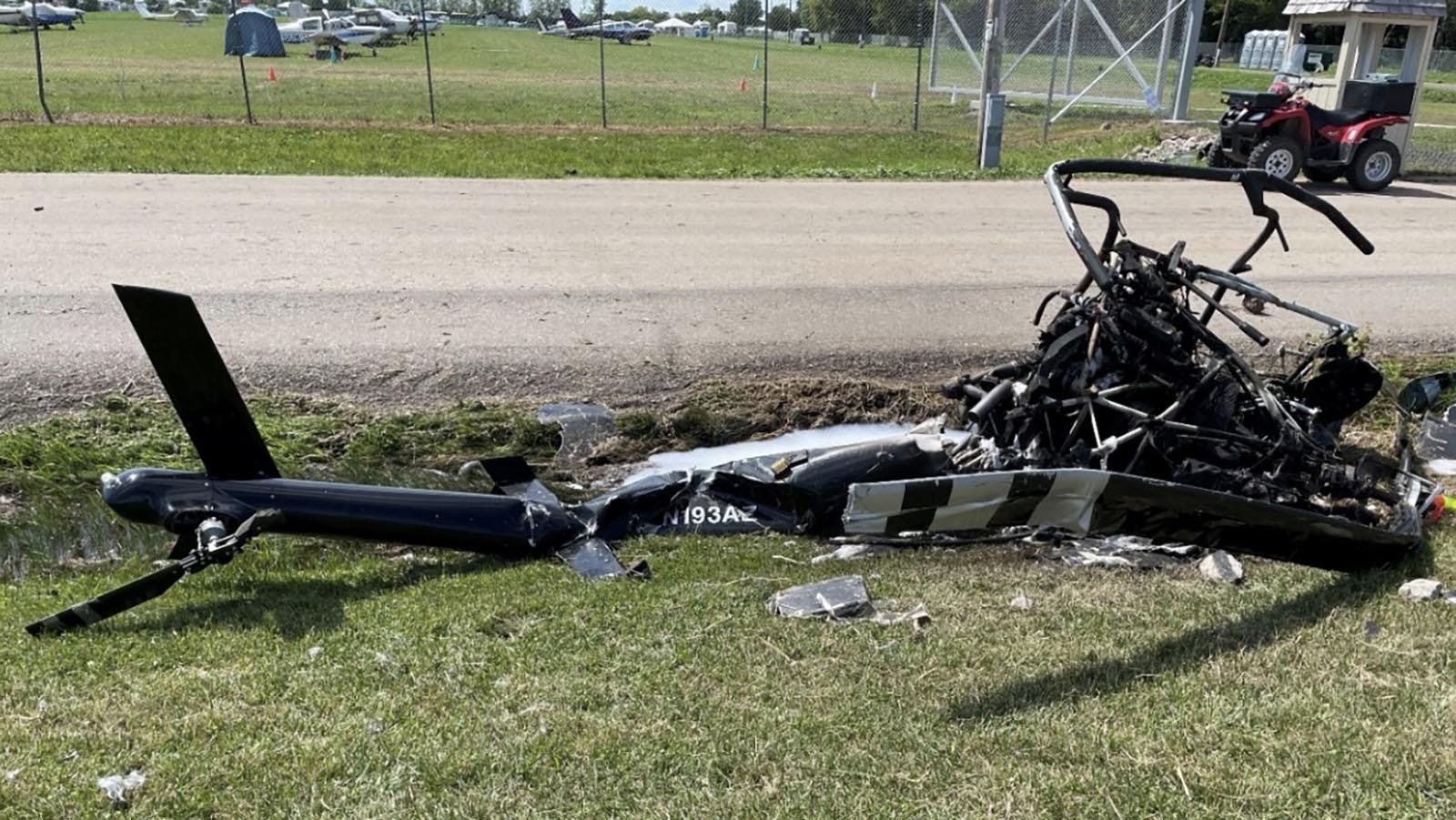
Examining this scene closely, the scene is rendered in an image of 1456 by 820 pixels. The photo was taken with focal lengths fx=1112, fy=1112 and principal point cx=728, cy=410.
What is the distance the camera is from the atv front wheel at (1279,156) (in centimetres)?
1397

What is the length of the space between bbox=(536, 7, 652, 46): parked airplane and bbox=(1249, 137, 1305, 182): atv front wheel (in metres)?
47.2

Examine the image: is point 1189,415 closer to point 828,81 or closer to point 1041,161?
point 1041,161

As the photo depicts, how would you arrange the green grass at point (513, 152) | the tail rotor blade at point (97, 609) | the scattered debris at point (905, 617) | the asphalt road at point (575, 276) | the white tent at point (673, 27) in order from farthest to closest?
the white tent at point (673, 27), the green grass at point (513, 152), the asphalt road at point (575, 276), the scattered debris at point (905, 617), the tail rotor blade at point (97, 609)


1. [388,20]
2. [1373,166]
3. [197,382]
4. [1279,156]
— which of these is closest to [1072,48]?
[1373,166]

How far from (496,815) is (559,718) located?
44 centimetres

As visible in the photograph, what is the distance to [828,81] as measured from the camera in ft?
110

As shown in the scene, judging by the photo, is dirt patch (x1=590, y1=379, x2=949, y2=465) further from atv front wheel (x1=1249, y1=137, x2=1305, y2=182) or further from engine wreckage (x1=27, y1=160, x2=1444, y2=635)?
atv front wheel (x1=1249, y1=137, x2=1305, y2=182)

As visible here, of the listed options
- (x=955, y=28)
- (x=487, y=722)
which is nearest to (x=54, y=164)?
(x=487, y=722)

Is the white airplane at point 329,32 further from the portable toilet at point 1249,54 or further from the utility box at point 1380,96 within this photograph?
the portable toilet at point 1249,54

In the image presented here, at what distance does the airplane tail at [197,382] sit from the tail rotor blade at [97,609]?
63cm

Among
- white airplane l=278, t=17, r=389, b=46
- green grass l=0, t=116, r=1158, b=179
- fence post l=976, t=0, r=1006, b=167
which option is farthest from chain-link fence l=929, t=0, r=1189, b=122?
white airplane l=278, t=17, r=389, b=46

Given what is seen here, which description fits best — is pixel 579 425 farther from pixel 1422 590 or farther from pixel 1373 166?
pixel 1373 166

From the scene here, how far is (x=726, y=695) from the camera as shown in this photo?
10.6 feet

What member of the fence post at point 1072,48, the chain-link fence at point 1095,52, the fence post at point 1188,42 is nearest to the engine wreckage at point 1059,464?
the chain-link fence at point 1095,52
